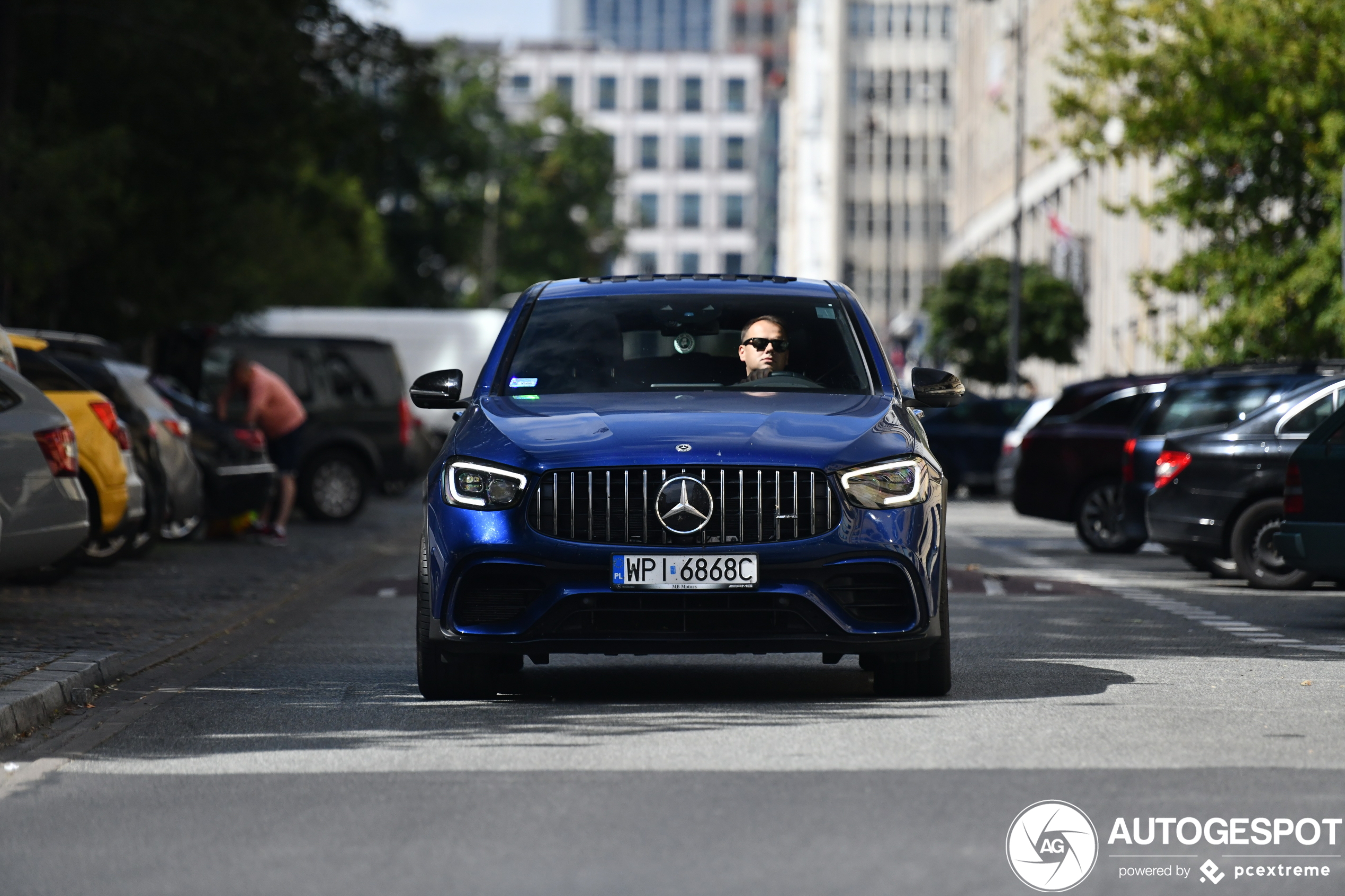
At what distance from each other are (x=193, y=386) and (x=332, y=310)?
20045 millimetres

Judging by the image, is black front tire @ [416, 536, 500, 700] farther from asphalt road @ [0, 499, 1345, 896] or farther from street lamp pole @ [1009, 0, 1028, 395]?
street lamp pole @ [1009, 0, 1028, 395]

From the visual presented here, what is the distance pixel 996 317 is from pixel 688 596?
54.7 metres

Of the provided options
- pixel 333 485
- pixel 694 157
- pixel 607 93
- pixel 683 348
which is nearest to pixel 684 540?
pixel 683 348

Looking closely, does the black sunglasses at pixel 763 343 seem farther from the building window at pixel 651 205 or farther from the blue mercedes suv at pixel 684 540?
the building window at pixel 651 205

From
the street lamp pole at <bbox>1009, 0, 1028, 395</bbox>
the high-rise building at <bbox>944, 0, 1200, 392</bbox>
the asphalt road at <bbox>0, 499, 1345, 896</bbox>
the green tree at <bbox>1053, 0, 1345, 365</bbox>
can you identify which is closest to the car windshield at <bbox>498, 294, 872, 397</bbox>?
the asphalt road at <bbox>0, 499, 1345, 896</bbox>

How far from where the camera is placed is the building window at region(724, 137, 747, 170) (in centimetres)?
16050

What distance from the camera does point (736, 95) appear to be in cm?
15925

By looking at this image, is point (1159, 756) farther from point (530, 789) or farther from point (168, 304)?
point (168, 304)

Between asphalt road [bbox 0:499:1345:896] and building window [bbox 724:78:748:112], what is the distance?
148286 mm

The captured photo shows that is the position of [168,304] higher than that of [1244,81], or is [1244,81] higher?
[1244,81]

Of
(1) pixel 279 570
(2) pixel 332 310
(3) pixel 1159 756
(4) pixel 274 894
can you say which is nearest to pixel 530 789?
(4) pixel 274 894

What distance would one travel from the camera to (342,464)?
28.5 meters

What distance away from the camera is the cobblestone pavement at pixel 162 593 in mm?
12297

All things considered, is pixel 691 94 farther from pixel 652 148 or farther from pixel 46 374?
pixel 46 374
